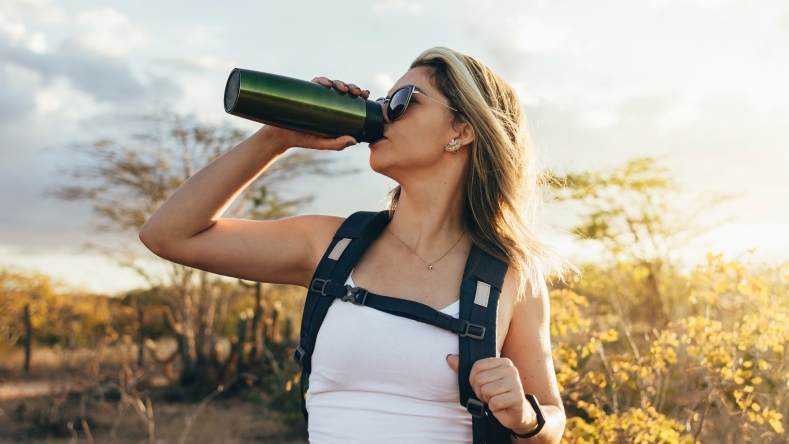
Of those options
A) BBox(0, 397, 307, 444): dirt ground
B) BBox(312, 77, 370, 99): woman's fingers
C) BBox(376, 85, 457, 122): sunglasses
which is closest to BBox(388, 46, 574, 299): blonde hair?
BBox(376, 85, 457, 122): sunglasses

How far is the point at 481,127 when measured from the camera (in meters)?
2.08

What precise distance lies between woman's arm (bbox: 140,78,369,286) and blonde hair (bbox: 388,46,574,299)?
1.09 feet

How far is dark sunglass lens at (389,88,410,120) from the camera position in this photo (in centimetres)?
197

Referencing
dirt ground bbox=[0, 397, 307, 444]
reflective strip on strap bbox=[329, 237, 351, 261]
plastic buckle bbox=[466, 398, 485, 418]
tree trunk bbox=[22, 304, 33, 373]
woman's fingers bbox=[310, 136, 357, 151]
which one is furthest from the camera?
tree trunk bbox=[22, 304, 33, 373]

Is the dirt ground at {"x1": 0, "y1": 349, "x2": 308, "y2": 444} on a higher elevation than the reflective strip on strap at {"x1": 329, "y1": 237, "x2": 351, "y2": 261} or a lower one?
lower

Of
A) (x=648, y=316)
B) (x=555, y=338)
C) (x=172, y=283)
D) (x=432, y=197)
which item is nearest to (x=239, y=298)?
(x=172, y=283)

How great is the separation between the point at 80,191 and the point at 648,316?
10581 mm

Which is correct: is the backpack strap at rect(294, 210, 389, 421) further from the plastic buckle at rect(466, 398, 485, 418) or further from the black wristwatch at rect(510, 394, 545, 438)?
the black wristwatch at rect(510, 394, 545, 438)

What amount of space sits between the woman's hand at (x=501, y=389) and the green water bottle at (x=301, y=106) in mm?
814

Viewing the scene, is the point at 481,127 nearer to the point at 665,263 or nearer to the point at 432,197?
the point at 432,197

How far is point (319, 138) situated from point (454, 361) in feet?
2.74

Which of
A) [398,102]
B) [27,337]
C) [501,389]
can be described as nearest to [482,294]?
[501,389]

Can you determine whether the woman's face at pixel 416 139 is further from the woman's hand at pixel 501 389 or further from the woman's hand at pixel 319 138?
the woman's hand at pixel 501 389

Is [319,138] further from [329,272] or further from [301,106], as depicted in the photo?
[329,272]
